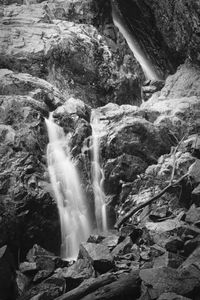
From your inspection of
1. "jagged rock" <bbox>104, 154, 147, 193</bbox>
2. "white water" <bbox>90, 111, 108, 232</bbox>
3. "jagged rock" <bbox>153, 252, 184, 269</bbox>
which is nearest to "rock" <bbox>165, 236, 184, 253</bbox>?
"jagged rock" <bbox>153, 252, 184, 269</bbox>

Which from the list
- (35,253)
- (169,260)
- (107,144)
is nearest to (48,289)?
(35,253)

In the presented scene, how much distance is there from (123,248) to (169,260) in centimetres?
212

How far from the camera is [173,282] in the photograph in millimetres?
7711

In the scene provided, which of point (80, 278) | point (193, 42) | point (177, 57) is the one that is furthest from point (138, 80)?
point (80, 278)

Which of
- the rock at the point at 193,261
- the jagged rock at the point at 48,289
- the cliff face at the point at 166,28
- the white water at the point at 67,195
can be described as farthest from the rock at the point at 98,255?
the cliff face at the point at 166,28

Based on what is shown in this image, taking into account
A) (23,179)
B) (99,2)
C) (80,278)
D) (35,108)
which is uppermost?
(99,2)

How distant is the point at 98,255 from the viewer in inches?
386

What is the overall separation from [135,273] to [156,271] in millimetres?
637

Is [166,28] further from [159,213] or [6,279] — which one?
[6,279]

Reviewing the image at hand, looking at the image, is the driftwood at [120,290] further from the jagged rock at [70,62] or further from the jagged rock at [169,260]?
the jagged rock at [70,62]

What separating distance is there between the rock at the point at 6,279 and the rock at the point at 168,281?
443 centimetres

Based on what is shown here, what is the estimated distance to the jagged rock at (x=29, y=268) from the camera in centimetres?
1062

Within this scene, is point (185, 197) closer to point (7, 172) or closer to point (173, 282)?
point (173, 282)

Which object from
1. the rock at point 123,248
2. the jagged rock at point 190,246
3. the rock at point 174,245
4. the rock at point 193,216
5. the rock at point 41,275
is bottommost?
the jagged rock at point 190,246
